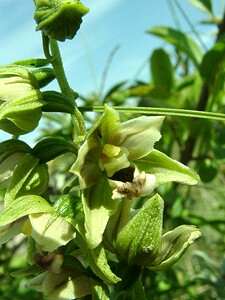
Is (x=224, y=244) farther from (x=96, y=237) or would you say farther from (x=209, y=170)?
(x=96, y=237)

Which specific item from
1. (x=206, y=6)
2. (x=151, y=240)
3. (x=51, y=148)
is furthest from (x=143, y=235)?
(x=206, y=6)

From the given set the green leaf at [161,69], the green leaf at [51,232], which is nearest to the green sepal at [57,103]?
the green leaf at [51,232]

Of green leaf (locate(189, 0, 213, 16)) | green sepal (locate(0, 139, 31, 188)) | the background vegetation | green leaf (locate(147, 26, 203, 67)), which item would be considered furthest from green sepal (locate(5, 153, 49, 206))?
green leaf (locate(189, 0, 213, 16))

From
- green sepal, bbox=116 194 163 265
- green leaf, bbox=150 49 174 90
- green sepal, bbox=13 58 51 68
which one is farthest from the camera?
green leaf, bbox=150 49 174 90

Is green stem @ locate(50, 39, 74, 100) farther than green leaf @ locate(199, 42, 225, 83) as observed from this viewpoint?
No

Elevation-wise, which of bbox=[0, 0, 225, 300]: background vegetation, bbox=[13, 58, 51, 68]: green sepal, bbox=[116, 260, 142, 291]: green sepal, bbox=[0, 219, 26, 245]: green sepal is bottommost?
bbox=[0, 0, 225, 300]: background vegetation

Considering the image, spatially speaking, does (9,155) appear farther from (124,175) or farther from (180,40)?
(180,40)

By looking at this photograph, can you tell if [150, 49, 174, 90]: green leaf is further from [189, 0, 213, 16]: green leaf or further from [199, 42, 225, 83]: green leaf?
[189, 0, 213, 16]: green leaf
